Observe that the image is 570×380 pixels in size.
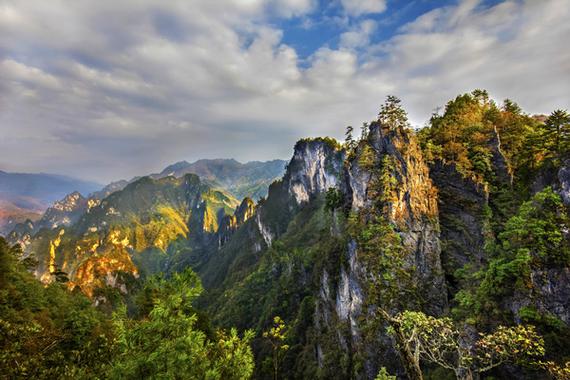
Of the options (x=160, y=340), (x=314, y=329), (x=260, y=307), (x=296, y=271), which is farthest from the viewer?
(x=260, y=307)

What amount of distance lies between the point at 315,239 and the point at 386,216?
238 ft

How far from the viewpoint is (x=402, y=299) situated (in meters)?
41.1

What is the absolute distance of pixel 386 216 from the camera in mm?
45469

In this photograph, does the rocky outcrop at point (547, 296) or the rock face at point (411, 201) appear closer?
the rocky outcrop at point (547, 296)

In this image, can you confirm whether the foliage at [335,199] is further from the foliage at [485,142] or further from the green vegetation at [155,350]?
the green vegetation at [155,350]

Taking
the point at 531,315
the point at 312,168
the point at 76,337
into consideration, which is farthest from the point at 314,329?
the point at 312,168

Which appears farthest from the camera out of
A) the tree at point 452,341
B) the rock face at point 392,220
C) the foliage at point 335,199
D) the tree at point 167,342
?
the foliage at point 335,199

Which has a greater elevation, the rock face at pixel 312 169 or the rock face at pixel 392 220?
the rock face at pixel 312 169

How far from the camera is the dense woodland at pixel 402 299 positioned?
453 inches

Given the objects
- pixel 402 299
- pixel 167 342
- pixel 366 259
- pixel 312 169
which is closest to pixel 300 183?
pixel 312 169

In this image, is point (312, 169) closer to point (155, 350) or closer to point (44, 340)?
point (44, 340)

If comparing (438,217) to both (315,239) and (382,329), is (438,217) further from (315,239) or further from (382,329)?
(315,239)

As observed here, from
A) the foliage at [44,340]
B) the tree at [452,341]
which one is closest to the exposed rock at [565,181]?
the tree at [452,341]

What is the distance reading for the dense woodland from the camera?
37.8 feet
